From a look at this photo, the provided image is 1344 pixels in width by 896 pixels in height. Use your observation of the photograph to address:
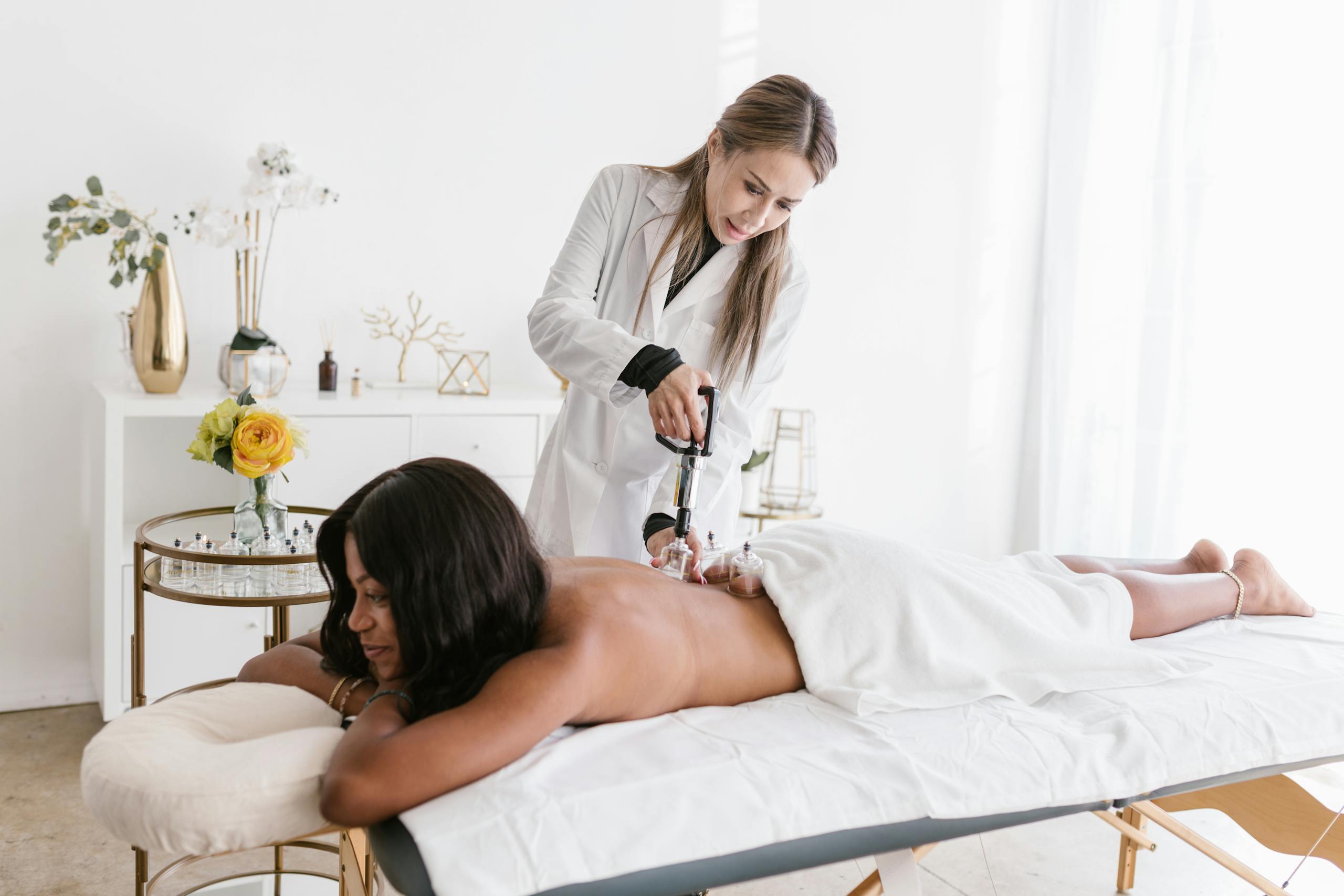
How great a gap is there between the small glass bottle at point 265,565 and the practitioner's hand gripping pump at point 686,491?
0.77 meters

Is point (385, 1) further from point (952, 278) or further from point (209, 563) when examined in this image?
point (952, 278)

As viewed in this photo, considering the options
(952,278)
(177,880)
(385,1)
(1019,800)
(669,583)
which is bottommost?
(177,880)

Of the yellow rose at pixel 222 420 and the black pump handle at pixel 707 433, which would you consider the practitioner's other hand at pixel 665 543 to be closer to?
the black pump handle at pixel 707 433

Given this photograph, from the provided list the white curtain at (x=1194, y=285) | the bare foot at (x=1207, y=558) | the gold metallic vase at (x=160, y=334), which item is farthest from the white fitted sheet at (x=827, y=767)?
the gold metallic vase at (x=160, y=334)

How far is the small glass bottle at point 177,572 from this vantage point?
190cm

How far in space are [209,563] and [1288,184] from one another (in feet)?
9.68

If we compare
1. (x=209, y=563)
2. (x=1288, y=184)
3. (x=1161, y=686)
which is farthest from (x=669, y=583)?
(x=1288, y=184)

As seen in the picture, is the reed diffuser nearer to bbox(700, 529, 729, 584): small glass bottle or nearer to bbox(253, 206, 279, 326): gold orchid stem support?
bbox(253, 206, 279, 326): gold orchid stem support

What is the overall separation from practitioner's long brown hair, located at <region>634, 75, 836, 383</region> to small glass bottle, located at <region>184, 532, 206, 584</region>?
89cm

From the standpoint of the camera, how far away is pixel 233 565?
1.92 metres

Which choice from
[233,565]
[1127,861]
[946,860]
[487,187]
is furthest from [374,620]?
[487,187]

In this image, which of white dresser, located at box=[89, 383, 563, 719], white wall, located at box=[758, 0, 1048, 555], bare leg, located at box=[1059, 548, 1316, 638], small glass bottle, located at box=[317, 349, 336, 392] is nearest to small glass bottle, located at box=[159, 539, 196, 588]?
white dresser, located at box=[89, 383, 563, 719]

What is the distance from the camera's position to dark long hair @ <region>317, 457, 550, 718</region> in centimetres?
112

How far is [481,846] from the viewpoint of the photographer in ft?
3.19
